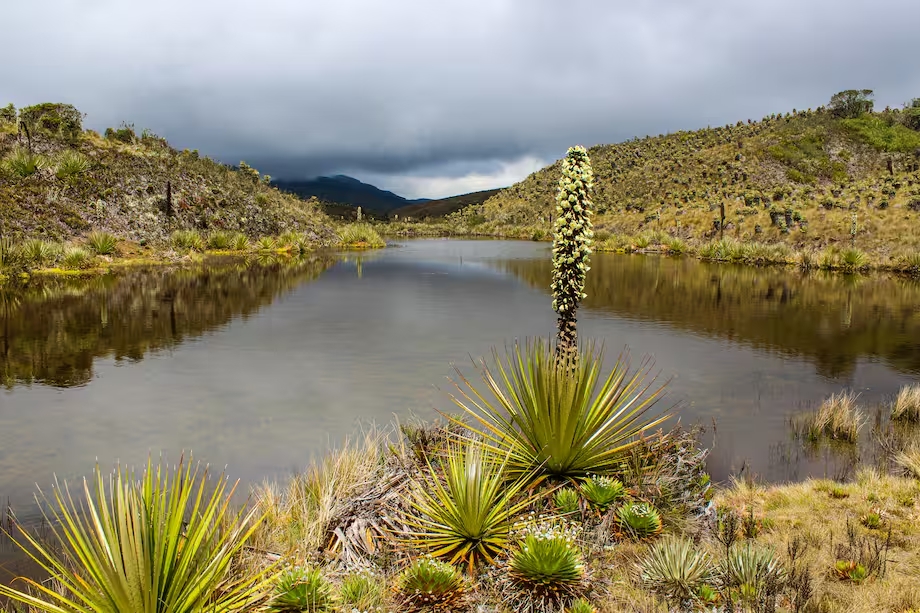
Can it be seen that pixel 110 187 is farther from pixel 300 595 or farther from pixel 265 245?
pixel 300 595

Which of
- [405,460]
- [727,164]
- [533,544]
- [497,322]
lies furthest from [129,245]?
[727,164]

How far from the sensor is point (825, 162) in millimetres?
73250

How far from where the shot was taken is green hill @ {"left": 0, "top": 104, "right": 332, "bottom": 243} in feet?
101

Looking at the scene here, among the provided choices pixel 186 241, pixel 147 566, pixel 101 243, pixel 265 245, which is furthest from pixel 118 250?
pixel 147 566

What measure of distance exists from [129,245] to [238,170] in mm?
26753

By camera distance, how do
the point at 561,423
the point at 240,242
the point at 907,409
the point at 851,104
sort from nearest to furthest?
the point at 561,423 < the point at 907,409 < the point at 240,242 < the point at 851,104

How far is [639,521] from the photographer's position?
16.0 feet

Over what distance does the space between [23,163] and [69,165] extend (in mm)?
2565

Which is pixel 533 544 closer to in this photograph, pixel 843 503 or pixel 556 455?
pixel 556 455

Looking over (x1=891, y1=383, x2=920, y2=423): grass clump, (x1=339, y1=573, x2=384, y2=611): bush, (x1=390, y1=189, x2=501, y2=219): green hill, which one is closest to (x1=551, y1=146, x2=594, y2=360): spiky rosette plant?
(x1=339, y1=573, x2=384, y2=611): bush

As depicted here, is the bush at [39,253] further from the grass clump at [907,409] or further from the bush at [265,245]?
the grass clump at [907,409]

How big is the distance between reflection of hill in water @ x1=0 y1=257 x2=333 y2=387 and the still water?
3.2 inches

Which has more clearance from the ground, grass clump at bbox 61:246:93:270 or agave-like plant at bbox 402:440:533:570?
grass clump at bbox 61:246:93:270

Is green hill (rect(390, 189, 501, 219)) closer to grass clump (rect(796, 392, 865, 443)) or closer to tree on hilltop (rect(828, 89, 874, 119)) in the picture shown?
tree on hilltop (rect(828, 89, 874, 119))
